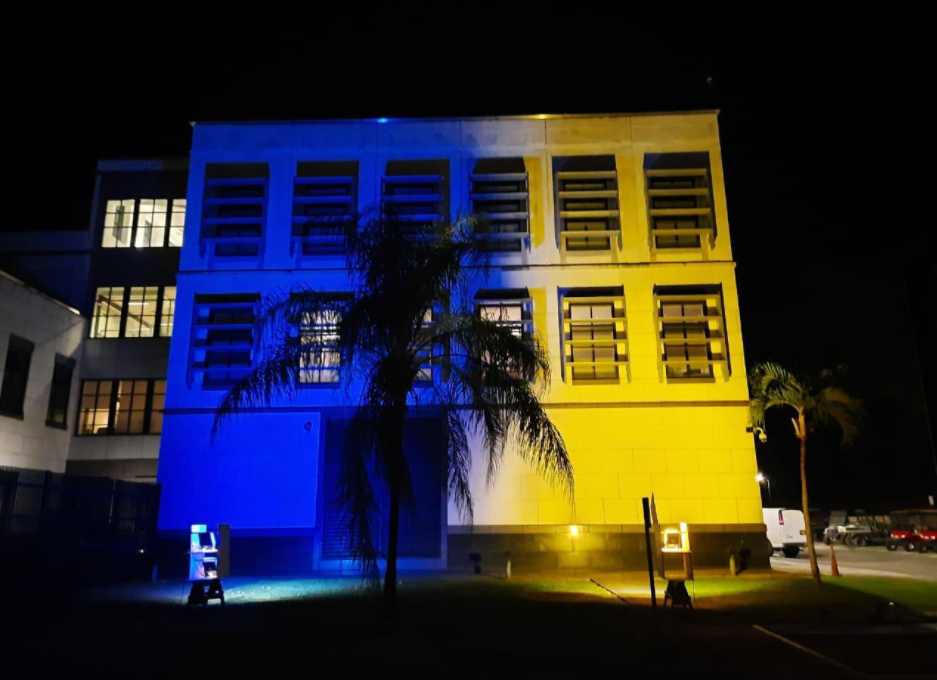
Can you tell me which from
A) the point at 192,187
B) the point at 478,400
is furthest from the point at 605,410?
the point at 192,187

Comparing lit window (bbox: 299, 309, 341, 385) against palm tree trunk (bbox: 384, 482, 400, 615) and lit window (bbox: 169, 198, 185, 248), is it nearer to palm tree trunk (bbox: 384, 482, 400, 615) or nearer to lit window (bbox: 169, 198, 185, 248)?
palm tree trunk (bbox: 384, 482, 400, 615)

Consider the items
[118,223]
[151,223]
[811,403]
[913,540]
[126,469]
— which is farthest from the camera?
[913,540]

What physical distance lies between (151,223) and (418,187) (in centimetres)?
1186

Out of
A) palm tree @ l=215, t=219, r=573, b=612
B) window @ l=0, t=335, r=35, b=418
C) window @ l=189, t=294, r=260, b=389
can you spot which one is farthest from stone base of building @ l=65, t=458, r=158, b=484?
palm tree @ l=215, t=219, r=573, b=612

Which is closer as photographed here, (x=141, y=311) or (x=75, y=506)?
(x=75, y=506)

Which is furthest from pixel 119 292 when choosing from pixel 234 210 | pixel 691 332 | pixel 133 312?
pixel 691 332

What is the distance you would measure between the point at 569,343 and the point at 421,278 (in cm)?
1047

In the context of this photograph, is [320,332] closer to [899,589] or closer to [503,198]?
[503,198]

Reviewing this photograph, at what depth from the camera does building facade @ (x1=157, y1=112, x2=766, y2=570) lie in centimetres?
2083

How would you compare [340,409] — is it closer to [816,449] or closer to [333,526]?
[333,526]

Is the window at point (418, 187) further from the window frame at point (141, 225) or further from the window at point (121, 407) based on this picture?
the window at point (121, 407)

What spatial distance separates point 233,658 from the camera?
351 inches

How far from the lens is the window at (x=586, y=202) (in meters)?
22.8

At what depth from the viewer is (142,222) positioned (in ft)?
91.2
